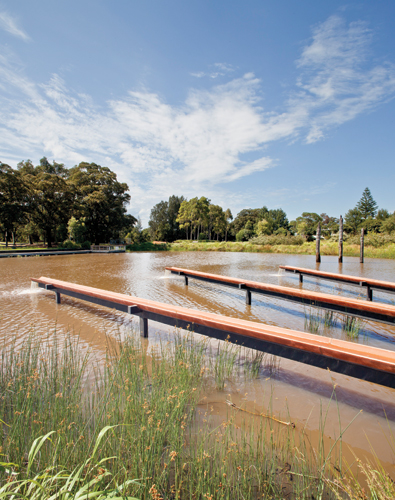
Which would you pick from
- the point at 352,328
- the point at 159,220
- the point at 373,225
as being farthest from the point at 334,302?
the point at 159,220

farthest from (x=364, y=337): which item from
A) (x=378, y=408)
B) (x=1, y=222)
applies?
(x=1, y=222)

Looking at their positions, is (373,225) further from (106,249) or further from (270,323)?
(270,323)

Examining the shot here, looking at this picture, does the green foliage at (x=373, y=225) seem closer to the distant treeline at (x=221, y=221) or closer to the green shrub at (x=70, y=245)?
the distant treeline at (x=221, y=221)

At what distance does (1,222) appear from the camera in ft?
84.6

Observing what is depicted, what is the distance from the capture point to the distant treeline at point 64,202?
25516 mm

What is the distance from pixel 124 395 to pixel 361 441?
1.69 metres

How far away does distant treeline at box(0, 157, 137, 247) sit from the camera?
1005 inches

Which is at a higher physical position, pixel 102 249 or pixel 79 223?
pixel 79 223

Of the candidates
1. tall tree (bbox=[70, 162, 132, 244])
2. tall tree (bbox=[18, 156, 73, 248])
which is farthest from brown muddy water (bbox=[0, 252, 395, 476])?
tall tree (bbox=[70, 162, 132, 244])

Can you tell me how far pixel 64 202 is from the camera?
1173 inches

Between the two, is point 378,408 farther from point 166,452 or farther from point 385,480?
point 166,452

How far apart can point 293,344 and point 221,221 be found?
44.1m

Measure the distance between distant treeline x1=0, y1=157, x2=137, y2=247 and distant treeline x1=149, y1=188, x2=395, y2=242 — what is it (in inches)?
379

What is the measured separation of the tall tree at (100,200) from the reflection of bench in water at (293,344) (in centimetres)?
2997
